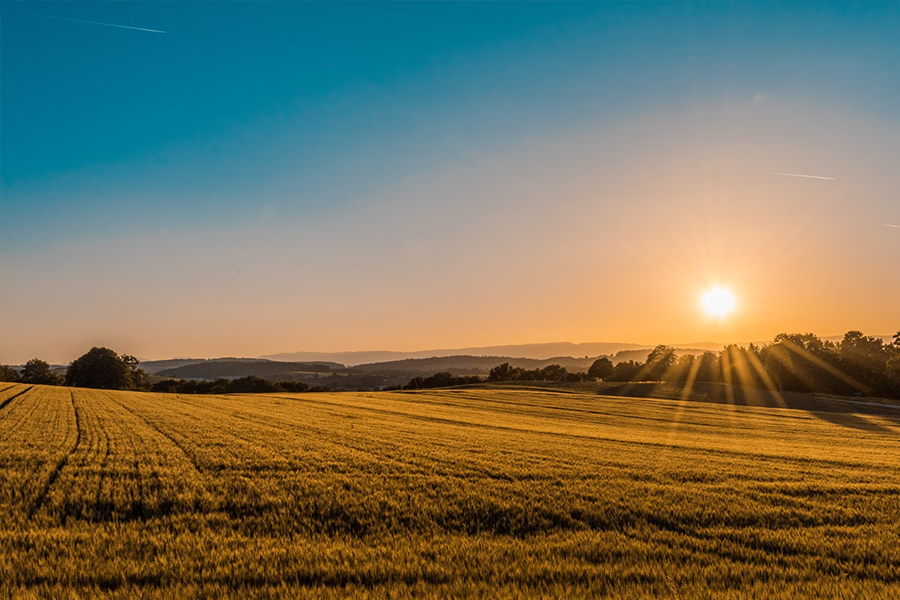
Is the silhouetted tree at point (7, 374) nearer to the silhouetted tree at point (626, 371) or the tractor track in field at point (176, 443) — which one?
the tractor track in field at point (176, 443)

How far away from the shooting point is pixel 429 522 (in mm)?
9859

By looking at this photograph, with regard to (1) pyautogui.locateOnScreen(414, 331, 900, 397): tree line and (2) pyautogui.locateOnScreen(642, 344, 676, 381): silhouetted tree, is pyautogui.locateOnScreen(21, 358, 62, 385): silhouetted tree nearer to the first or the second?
(1) pyautogui.locateOnScreen(414, 331, 900, 397): tree line

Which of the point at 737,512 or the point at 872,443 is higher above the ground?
the point at 737,512

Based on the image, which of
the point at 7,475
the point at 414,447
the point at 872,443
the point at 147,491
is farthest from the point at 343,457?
the point at 872,443

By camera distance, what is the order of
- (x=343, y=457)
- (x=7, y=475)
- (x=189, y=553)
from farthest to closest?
1. (x=343, y=457)
2. (x=7, y=475)
3. (x=189, y=553)

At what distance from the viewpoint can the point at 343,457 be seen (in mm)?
17156

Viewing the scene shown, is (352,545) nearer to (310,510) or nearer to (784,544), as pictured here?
(310,510)

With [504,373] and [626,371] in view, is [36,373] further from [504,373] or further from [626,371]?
[626,371]

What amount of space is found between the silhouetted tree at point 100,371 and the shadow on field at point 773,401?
9326cm

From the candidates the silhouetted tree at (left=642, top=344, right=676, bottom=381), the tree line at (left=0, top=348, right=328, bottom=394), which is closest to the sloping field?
the tree line at (left=0, top=348, right=328, bottom=394)

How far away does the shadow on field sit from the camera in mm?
53844

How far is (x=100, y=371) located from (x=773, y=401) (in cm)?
11853

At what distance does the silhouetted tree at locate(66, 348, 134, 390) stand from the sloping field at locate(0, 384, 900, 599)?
→ 10066 cm

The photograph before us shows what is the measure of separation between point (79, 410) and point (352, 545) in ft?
120
